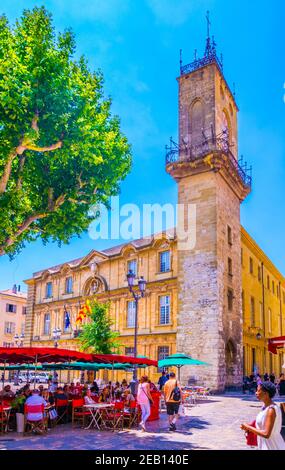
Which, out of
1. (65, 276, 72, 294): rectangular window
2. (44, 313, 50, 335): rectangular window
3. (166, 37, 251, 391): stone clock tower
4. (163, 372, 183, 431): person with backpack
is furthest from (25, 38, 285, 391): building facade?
(163, 372, 183, 431): person with backpack

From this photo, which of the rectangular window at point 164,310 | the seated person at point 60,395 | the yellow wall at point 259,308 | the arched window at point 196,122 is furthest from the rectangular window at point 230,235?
the seated person at point 60,395

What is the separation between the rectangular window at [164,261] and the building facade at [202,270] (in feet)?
0.25

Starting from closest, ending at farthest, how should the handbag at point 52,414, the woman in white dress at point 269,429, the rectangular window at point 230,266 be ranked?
the woman in white dress at point 269,429 < the handbag at point 52,414 < the rectangular window at point 230,266

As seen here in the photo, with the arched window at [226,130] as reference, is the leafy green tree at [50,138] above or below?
below

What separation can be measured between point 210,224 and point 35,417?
745 inches

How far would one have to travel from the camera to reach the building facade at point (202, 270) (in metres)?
27.8

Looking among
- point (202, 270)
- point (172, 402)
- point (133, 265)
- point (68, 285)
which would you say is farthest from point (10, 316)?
point (172, 402)

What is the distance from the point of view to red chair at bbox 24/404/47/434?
39.9 ft

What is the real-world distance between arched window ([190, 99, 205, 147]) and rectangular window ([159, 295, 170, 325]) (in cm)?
1101

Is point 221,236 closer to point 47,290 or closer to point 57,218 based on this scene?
point 57,218

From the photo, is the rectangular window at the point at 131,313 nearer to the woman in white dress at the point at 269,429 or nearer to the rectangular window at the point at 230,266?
the rectangular window at the point at 230,266

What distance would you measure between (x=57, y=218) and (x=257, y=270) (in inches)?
1091
